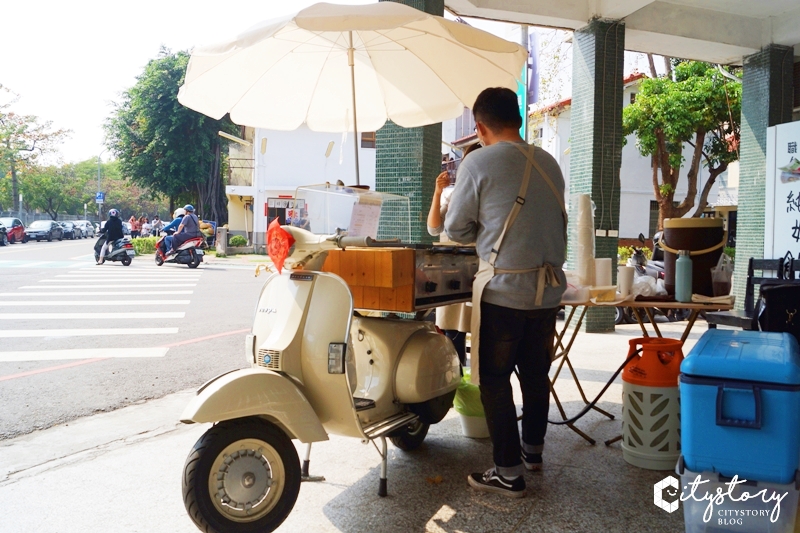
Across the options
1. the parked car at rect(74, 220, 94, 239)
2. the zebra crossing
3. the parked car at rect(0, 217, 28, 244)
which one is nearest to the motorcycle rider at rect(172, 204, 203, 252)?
the zebra crossing

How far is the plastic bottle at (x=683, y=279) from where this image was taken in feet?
11.9

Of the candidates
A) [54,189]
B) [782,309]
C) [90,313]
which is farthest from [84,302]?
[54,189]

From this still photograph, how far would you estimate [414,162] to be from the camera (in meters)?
6.45

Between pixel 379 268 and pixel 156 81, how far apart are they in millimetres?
32268

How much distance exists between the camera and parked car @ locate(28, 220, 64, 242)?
3781 cm

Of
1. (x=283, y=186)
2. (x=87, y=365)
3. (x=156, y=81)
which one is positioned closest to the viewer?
(x=87, y=365)

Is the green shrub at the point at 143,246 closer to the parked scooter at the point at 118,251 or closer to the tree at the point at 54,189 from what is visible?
the parked scooter at the point at 118,251

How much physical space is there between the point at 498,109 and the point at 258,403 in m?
1.80

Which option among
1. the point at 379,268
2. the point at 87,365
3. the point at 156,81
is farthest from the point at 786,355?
the point at 156,81

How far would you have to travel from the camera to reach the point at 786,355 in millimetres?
2449

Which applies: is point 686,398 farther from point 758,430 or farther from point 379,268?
point 379,268

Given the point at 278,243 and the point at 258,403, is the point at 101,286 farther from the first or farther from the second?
Result: the point at 258,403

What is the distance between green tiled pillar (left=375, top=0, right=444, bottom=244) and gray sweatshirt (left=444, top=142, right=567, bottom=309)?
10.4 ft

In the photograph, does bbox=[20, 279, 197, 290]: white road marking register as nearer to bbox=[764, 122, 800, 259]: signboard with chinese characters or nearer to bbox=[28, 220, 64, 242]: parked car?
bbox=[764, 122, 800, 259]: signboard with chinese characters
